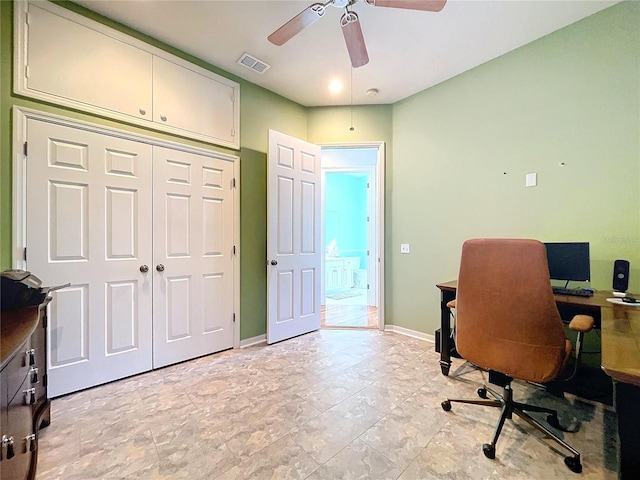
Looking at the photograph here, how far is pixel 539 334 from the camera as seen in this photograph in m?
1.39

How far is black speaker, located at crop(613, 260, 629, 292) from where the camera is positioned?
1.87m

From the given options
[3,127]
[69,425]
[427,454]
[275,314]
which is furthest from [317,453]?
[3,127]

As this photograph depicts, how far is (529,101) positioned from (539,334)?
2120mm

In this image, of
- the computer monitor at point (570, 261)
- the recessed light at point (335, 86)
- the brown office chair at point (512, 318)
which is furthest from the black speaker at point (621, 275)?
the recessed light at point (335, 86)

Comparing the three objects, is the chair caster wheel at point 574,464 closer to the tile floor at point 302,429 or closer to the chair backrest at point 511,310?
the tile floor at point 302,429

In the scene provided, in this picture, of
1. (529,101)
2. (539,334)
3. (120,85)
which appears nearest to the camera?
(539,334)

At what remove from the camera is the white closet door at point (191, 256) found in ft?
8.15

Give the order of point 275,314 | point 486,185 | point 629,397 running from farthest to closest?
1. point 275,314
2. point 486,185
3. point 629,397

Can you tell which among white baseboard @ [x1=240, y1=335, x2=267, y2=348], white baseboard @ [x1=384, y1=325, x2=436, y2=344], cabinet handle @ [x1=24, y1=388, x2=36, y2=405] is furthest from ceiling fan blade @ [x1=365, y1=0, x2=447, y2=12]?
white baseboard @ [x1=240, y1=335, x2=267, y2=348]

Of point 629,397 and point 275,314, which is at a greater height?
point 629,397

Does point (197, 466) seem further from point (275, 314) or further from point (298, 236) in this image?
point (298, 236)

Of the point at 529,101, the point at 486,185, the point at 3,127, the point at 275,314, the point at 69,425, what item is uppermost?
the point at 529,101

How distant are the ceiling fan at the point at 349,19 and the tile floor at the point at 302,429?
244cm

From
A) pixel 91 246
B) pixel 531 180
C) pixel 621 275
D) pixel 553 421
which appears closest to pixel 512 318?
pixel 553 421
